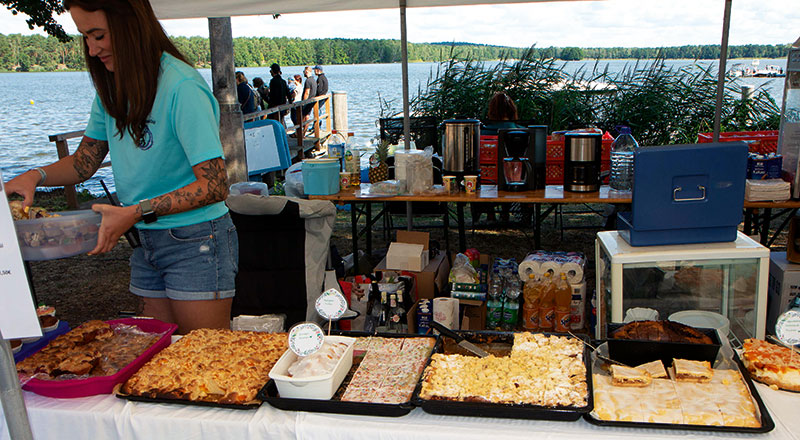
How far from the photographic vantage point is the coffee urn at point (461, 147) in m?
4.32

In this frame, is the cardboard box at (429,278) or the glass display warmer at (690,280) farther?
the cardboard box at (429,278)

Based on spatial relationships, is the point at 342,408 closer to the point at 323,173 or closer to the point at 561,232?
the point at 323,173


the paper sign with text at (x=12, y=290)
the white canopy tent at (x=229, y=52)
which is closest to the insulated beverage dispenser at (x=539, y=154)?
the white canopy tent at (x=229, y=52)

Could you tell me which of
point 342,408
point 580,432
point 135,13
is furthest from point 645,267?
point 135,13

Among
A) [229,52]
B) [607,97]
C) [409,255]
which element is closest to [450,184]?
[409,255]

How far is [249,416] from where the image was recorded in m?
1.54

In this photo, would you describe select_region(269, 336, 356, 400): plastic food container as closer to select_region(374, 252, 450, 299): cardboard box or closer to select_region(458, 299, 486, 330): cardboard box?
select_region(458, 299, 486, 330): cardboard box

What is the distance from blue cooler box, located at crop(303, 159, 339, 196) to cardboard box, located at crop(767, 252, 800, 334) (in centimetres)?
280

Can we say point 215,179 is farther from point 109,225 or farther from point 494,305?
point 494,305

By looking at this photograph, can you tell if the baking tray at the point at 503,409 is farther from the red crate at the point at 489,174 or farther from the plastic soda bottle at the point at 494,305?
the red crate at the point at 489,174

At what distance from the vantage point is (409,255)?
4.11 meters

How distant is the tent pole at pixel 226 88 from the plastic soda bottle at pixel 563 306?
169 inches

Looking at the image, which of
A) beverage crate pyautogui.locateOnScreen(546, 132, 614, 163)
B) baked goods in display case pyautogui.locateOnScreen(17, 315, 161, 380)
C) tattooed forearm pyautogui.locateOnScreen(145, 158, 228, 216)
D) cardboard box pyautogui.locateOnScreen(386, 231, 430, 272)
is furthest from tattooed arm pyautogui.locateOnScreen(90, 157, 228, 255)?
beverage crate pyautogui.locateOnScreen(546, 132, 614, 163)

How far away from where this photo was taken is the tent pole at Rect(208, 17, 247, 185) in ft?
21.8
